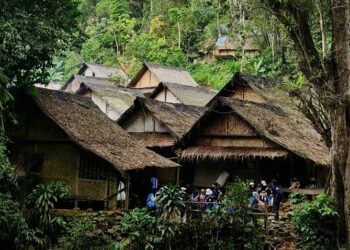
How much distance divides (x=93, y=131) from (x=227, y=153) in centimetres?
445

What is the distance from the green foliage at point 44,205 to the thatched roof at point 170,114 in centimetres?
655

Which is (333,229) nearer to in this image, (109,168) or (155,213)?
(155,213)

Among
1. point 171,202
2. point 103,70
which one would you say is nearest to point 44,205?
point 171,202

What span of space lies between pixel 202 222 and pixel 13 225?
4.52 m

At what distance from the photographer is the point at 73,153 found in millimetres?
15648

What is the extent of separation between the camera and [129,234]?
13.3 meters

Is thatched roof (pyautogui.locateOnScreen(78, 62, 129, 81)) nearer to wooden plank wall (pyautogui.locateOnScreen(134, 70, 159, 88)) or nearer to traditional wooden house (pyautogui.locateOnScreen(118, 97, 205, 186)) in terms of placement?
wooden plank wall (pyautogui.locateOnScreen(134, 70, 159, 88))

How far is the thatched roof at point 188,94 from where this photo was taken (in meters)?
30.0

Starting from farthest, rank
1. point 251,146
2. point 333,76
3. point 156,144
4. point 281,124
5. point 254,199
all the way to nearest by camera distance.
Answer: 1. point 156,144
2. point 281,124
3. point 251,146
4. point 254,199
5. point 333,76

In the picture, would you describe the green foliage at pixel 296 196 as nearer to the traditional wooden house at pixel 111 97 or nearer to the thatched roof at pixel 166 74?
the traditional wooden house at pixel 111 97

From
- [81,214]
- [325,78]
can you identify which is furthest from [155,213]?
[325,78]

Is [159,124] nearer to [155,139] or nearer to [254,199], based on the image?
[155,139]

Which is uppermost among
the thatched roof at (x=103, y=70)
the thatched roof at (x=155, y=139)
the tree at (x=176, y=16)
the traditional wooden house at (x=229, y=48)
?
the tree at (x=176, y=16)

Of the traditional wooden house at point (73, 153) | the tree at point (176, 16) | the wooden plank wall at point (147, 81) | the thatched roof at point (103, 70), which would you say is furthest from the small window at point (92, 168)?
the tree at point (176, 16)
